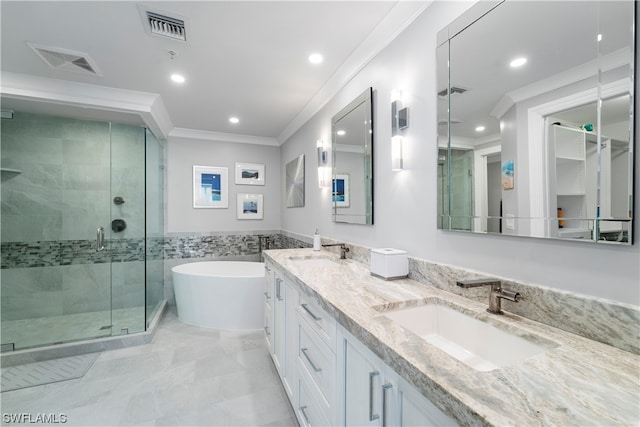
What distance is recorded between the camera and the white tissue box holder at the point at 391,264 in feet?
5.11

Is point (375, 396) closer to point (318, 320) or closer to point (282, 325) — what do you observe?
point (318, 320)

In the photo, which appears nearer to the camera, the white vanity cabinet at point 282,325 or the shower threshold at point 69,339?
the white vanity cabinet at point 282,325

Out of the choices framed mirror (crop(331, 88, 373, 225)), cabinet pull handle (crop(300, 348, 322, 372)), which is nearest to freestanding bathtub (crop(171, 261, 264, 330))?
framed mirror (crop(331, 88, 373, 225))

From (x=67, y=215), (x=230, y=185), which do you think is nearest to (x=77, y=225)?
(x=67, y=215)

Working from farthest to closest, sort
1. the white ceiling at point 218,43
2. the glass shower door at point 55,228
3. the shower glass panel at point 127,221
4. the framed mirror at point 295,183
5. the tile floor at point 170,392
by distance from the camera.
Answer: the framed mirror at point 295,183
the shower glass panel at point 127,221
the glass shower door at point 55,228
the tile floor at point 170,392
the white ceiling at point 218,43

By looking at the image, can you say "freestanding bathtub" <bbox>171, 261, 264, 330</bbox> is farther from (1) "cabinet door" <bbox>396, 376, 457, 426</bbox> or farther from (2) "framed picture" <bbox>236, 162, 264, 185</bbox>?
(1) "cabinet door" <bbox>396, 376, 457, 426</bbox>

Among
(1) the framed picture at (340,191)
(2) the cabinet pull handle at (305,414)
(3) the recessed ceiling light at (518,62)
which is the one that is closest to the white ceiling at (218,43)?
(3) the recessed ceiling light at (518,62)

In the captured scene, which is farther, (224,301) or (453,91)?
(224,301)

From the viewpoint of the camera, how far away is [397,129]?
1.70 metres

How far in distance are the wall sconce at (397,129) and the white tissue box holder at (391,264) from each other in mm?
521

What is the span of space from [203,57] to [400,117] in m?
1.59

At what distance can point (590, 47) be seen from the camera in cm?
89

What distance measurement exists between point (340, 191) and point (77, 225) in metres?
3.16

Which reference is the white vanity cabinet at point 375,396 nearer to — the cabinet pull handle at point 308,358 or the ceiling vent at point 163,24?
the cabinet pull handle at point 308,358
